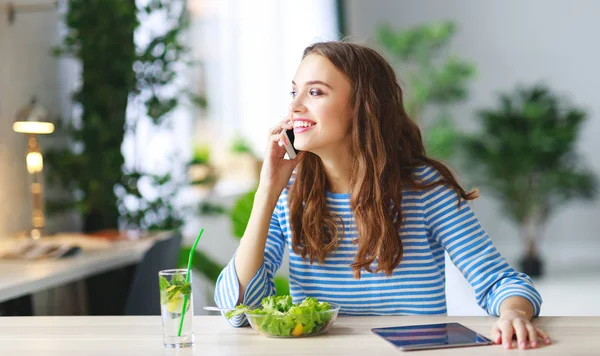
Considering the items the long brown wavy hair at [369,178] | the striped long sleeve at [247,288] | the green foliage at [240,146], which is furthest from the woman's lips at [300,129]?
the green foliage at [240,146]

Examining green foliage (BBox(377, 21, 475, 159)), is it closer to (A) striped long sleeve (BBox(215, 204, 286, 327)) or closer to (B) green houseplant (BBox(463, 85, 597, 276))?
(B) green houseplant (BBox(463, 85, 597, 276))

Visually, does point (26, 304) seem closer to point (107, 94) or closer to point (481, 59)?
point (107, 94)

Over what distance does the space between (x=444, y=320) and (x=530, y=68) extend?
6934mm

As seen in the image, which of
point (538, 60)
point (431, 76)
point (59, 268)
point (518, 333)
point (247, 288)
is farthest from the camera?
point (538, 60)

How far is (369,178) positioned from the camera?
1865 mm

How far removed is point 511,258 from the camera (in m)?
7.91

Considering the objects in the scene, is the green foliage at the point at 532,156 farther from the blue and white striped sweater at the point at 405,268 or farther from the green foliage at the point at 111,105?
the blue and white striped sweater at the point at 405,268

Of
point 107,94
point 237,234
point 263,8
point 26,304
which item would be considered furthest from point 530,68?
A: point 26,304

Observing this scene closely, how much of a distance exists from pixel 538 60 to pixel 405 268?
6748 millimetres

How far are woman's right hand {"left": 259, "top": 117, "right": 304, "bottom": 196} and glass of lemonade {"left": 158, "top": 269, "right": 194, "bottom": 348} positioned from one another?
422 mm

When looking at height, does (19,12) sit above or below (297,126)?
above

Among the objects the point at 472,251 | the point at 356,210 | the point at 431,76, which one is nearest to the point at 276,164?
the point at 356,210

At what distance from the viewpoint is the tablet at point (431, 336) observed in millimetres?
1422

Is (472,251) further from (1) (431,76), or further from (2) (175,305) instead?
(1) (431,76)
